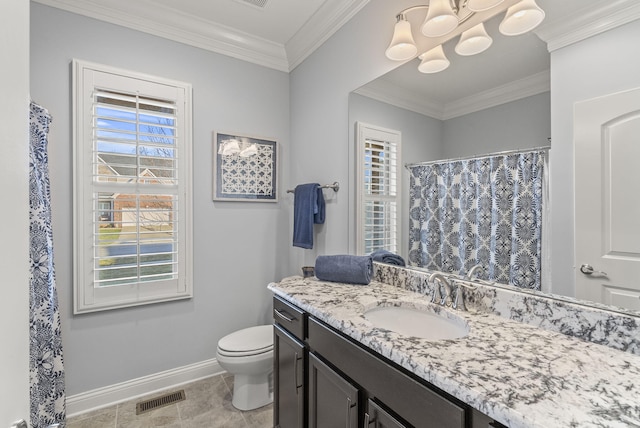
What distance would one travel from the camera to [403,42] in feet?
5.05

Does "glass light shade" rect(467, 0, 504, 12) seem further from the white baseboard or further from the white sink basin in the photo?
the white baseboard

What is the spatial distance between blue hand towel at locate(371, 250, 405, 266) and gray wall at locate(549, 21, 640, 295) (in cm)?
71

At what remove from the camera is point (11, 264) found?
49cm

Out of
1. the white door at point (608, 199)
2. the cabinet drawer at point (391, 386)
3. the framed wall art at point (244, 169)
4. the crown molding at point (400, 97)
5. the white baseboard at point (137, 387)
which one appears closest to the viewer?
the cabinet drawer at point (391, 386)

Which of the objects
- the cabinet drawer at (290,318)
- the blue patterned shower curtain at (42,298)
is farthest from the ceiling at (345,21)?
Result: the cabinet drawer at (290,318)

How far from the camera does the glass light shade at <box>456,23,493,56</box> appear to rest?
125 centimetres

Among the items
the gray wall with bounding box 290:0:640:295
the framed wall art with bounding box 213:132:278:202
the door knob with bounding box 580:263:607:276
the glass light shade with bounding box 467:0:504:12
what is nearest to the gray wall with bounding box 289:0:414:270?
the gray wall with bounding box 290:0:640:295

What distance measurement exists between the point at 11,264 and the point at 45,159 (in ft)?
4.55

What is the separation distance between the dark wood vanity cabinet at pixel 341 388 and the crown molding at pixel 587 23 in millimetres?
1172

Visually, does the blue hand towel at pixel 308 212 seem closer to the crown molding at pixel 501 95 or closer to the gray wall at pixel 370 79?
the gray wall at pixel 370 79

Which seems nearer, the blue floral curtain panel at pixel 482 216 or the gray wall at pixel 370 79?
the gray wall at pixel 370 79

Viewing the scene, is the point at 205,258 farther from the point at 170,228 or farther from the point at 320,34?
the point at 320,34

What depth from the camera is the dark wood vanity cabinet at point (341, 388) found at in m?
0.77

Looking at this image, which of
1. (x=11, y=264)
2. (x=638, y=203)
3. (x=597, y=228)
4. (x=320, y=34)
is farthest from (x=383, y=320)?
(x=320, y=34)
